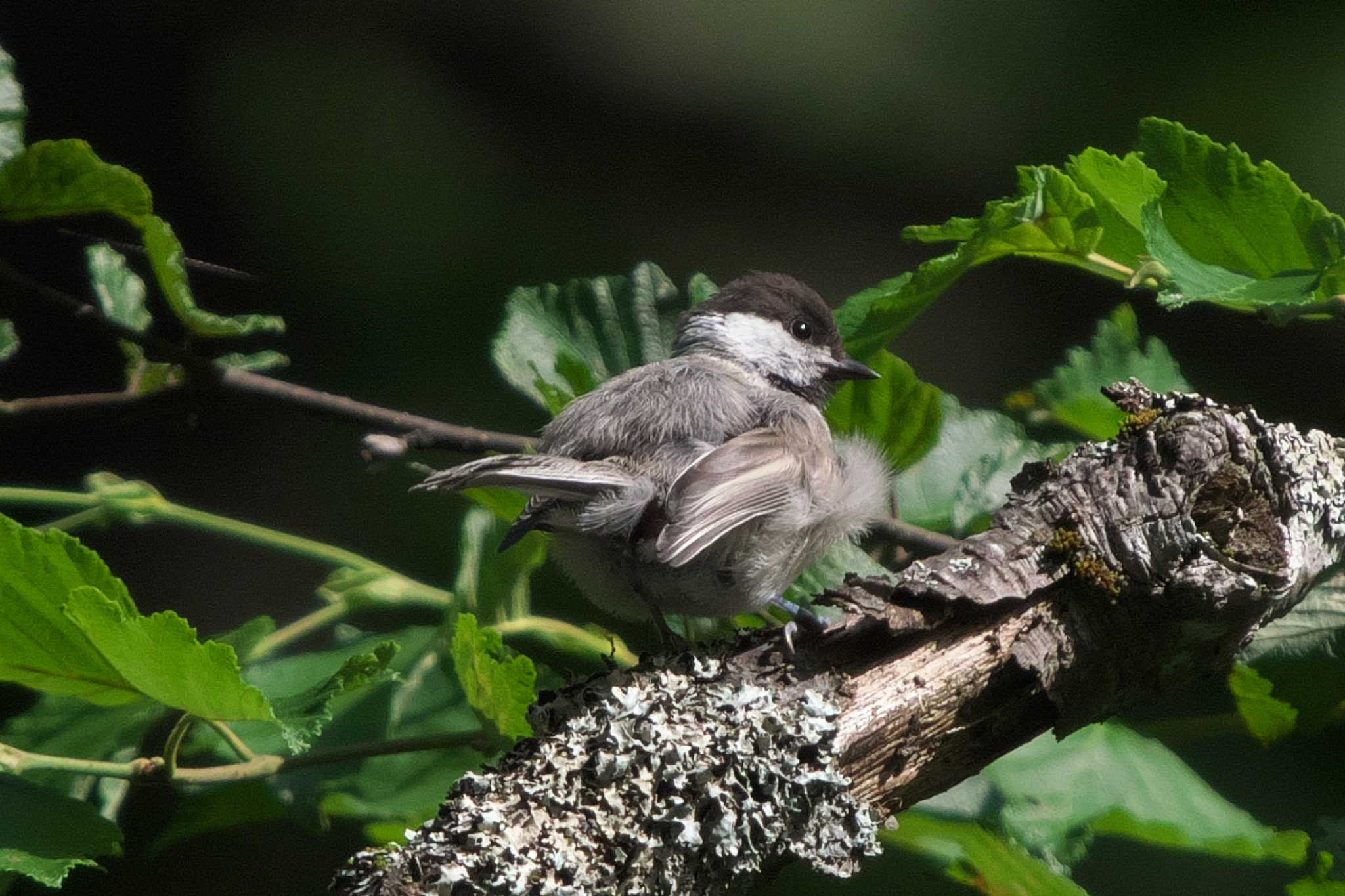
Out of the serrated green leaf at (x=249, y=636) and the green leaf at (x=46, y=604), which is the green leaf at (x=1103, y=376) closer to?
the serrated green leaf at (x=249, y=636)

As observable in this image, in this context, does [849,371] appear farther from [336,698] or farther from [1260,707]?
[336,698]

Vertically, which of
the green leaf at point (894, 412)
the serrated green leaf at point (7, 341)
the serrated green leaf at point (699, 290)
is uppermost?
the serrated green leaf at point (7, 341)

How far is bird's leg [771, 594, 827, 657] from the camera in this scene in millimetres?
1320

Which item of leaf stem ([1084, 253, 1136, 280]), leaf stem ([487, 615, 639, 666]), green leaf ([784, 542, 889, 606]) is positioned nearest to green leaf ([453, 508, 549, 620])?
leaf stem ([487, 615, 639, 666])

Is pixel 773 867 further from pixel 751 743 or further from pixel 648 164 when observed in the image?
pixel 648 164

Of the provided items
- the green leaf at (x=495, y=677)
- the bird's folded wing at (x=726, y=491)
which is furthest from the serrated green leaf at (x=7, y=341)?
the bird's folded wing at (x=726, y=491)

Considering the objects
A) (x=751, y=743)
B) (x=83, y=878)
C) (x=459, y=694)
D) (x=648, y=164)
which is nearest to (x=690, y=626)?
(x=459, y=694)

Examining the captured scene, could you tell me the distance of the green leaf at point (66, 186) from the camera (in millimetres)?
1707

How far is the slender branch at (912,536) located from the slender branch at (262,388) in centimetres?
58

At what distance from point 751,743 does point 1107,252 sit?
3.00 feet

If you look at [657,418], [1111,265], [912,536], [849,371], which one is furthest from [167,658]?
[1111,265]

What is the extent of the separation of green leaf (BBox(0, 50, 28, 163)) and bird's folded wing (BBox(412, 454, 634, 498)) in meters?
0.88

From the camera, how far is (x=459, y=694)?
1771mm

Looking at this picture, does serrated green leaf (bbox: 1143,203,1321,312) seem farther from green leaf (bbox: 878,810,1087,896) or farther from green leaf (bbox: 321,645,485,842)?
green leaf (bbox: 321,645,485,842)
